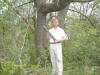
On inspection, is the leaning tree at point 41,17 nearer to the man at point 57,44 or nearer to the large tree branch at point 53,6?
the large tree branch at point 53,6

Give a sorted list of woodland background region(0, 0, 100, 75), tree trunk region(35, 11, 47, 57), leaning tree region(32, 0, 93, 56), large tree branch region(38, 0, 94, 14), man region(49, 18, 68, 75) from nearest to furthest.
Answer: man region(49, 18, 68, 75) → woodland background region(0, 0, 100, 75) → large tree branch region(38, 0, 94, 14) → leaning tree region(32, 0, 93, 56) → tree trunk region(35, 11, 47, 57)

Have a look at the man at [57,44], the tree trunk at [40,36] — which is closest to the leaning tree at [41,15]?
the tree trunk at [40,36]

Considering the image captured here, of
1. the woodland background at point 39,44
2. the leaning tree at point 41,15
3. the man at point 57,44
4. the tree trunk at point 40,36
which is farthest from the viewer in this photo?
the tree trunk at point 40,36

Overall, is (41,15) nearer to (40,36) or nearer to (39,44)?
(40,36)

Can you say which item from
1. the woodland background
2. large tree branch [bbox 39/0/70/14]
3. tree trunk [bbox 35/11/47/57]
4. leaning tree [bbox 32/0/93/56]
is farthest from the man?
tree trunk [bbox 35/11/47/57]

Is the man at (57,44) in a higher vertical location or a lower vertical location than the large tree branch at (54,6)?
lower

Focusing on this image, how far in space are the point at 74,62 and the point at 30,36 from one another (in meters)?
2.44

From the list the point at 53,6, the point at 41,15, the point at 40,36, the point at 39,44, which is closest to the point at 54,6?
the point at 53,6

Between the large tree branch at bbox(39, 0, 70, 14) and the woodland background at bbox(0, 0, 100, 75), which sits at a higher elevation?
the large tree branch at bbox(39, 0, 70, 14)

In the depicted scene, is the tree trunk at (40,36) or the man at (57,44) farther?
the tree trunk at (40,36)

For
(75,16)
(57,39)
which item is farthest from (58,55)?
(75,16)

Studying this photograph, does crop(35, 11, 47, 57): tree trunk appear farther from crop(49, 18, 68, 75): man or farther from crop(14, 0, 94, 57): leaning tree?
crop(49, 18, 68, 75): man

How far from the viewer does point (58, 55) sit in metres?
4.50

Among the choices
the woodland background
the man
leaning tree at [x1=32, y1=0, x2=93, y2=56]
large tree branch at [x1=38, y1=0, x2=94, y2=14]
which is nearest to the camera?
the man
